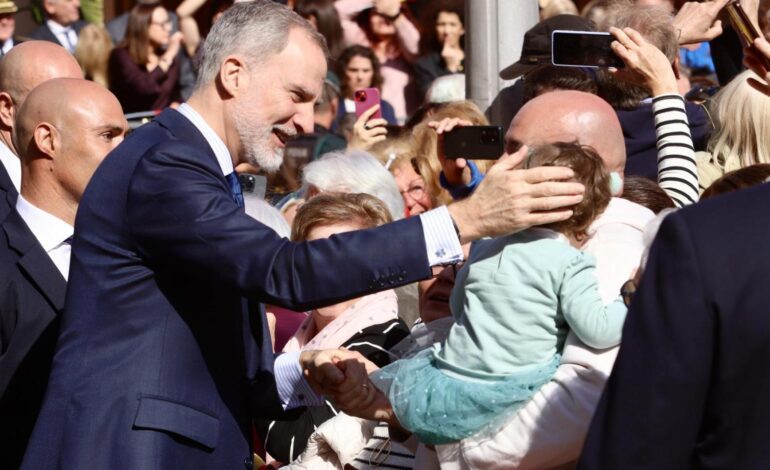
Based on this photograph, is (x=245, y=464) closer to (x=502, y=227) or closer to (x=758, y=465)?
(x=502, y=227)

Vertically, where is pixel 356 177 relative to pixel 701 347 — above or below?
below

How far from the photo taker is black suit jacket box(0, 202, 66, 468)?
407 cm

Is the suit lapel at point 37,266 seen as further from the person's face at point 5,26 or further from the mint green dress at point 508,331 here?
the person's face at point 5,26

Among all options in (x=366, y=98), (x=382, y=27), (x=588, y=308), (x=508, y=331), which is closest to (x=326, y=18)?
(x=382, y=27)

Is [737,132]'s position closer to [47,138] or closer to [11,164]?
[47,138]

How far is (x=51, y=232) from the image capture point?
4.36 meters

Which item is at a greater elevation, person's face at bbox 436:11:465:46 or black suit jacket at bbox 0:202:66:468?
person's face at bbox 436:11:465:46

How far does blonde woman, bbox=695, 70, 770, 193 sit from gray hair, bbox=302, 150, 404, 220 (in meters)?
1.32

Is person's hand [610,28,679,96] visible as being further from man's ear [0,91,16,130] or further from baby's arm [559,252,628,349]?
man's ear [0,91,16,130]

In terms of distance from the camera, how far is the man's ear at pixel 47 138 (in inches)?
177

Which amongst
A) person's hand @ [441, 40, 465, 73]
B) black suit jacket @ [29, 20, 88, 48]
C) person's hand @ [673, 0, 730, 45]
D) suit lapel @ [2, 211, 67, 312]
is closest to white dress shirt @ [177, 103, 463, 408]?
suit lapel @ [2, 211, 67, 312]

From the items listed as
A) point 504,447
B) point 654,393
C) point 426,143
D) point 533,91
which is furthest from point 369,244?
point 426,143

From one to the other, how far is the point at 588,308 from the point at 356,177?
8.78 feet

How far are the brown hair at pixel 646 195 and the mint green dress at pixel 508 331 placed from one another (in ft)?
2.52
